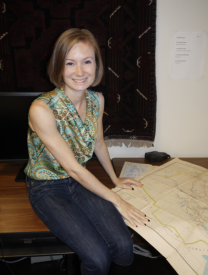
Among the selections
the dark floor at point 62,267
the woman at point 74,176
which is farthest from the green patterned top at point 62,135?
the dark floor at point 62,267

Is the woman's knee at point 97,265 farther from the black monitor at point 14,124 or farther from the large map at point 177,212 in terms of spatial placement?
the black monitor at point 14,124

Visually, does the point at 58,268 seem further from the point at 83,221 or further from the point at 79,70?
the point at 79,70

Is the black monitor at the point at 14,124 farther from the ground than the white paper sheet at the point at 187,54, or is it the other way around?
the white paper sheet at the point at 187,54

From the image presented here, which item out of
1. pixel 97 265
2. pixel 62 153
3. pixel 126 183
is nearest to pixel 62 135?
pixel 62 153

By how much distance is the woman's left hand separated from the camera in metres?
1.05

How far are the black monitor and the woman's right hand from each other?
65 centimetres

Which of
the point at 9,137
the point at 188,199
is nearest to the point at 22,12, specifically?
the point at 9,137

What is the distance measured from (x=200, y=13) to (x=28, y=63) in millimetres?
1125

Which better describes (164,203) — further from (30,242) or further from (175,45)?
(175,45)

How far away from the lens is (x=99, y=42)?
127cm

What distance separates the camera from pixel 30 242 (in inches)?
36.7

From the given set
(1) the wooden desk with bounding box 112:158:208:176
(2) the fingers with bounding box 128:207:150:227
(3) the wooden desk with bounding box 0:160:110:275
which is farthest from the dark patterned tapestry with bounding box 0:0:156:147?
(2) the fingers with bounding box 128:207:150:227

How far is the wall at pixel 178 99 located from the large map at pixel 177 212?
35 centimetres

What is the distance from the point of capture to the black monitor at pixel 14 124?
1111 mm
